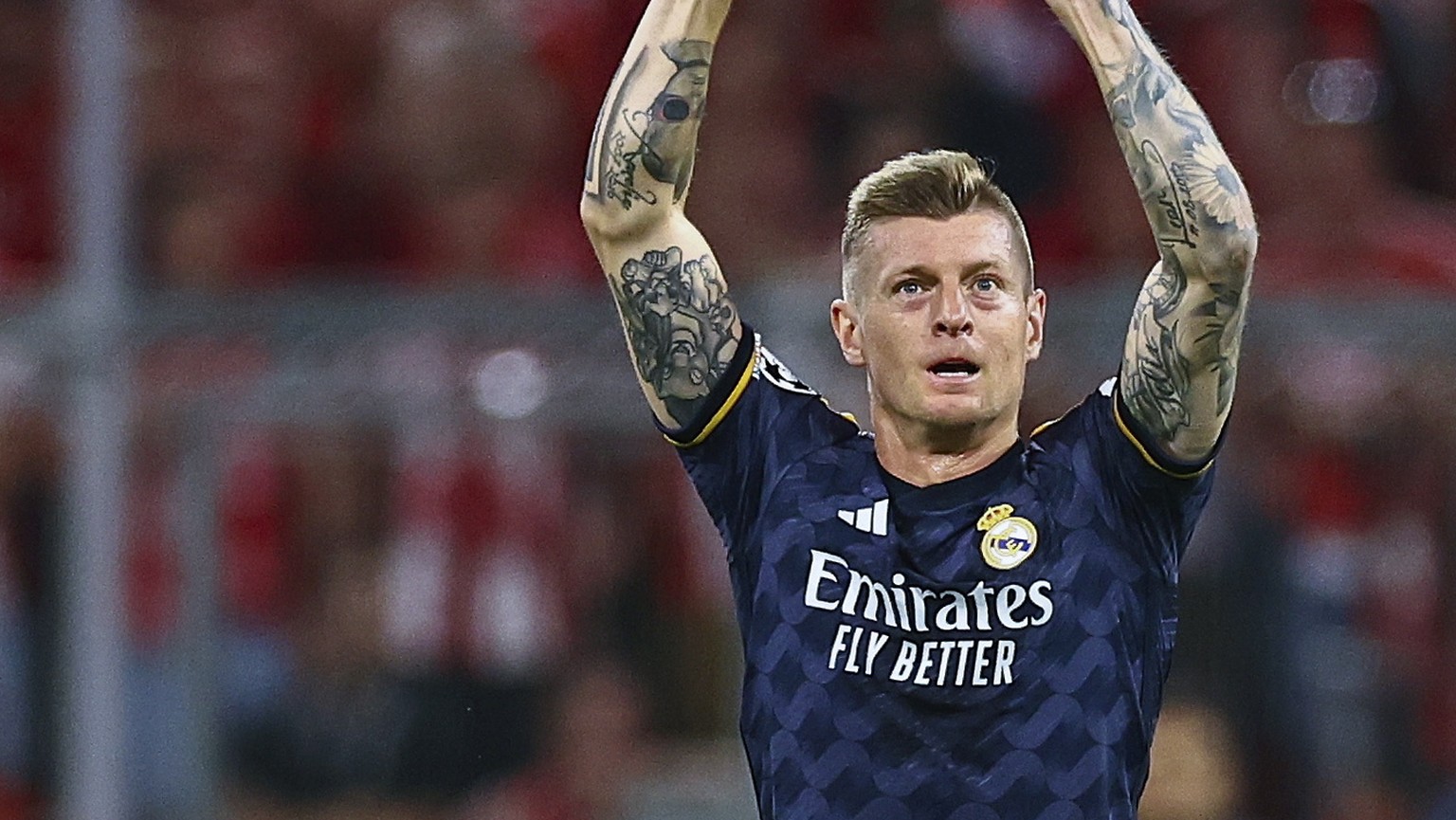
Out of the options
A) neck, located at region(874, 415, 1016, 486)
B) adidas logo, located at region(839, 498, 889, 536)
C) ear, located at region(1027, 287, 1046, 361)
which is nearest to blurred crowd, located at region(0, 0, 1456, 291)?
ear, located at region(1027, 287, 1046, 361)

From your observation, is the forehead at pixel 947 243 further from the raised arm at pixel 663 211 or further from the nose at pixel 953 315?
the raised arm at pixel 663 211

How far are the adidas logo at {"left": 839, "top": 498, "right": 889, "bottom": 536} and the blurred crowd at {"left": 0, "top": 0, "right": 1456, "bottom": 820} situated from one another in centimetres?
305

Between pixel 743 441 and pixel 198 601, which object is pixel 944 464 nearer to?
pixel 743 441

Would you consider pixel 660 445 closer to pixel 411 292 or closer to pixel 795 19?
pixel 411 292

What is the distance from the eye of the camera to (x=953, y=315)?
4.05 meters

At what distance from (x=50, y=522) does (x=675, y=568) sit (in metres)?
2.04

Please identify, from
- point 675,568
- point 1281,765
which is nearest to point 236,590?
point 675,568

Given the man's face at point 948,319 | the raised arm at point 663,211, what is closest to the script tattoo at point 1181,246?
the man's face at point 948,319

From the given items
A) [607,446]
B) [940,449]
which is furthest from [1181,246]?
[607,446]

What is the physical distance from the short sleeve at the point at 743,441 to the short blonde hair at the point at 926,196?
231mm

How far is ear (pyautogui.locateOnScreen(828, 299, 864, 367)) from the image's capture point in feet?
14.0

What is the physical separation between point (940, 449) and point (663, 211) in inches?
24.4

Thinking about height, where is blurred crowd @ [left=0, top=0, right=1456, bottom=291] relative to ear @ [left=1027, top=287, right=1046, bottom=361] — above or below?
above

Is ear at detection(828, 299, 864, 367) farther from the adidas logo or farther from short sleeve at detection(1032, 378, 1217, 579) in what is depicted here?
short sleeve at detection(1032, 378, 1217, 579)
